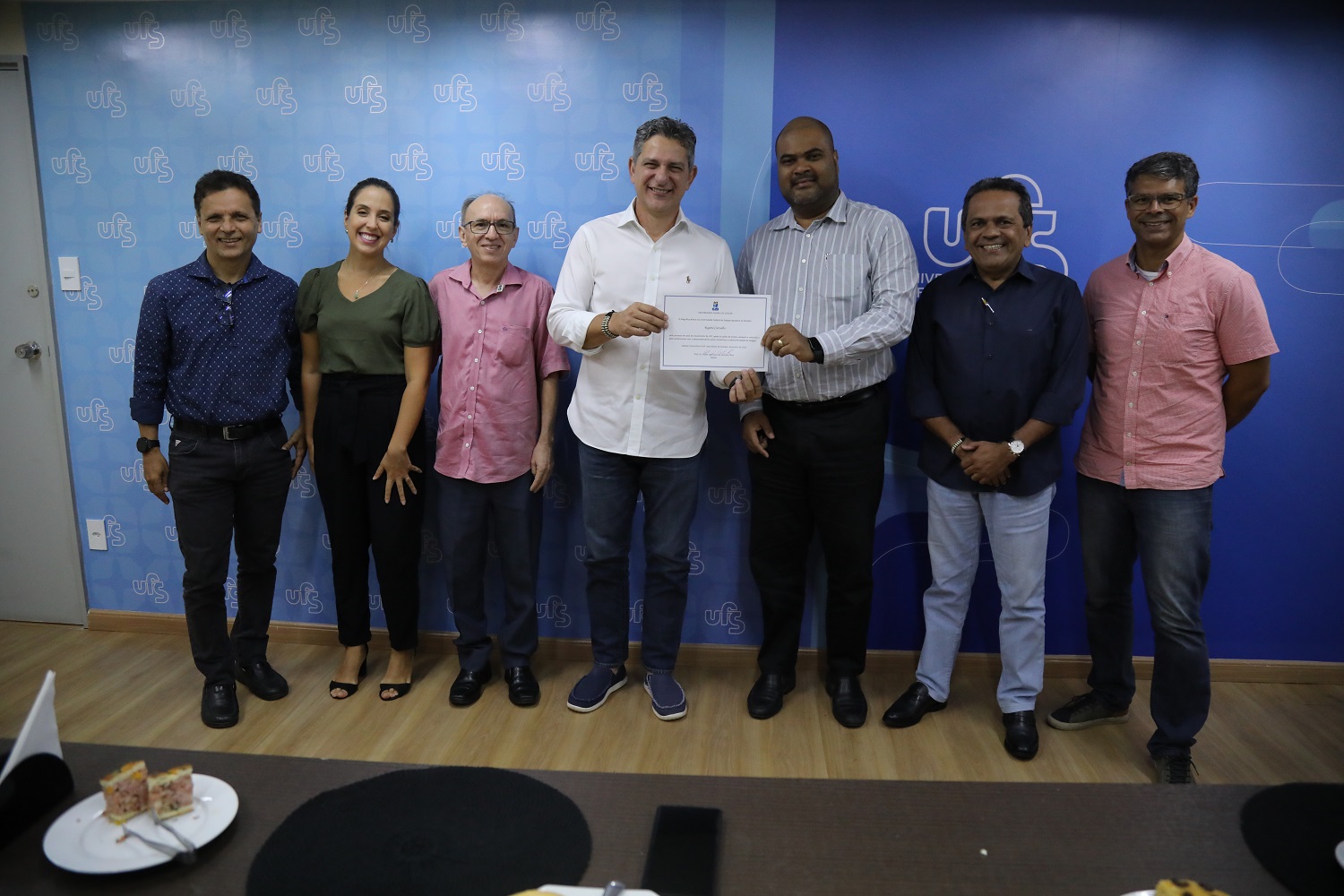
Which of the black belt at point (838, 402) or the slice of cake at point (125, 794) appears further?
the black belt at point (838, 402)

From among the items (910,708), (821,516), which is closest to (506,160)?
(821,516)

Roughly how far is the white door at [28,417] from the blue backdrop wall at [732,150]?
0.10 metres

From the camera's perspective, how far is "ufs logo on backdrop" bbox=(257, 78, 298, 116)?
3.03m

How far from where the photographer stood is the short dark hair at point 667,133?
249 centimetres

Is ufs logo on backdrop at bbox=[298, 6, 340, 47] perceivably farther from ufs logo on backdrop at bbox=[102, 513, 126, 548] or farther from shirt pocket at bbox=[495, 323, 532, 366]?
ufs logo on backdrop at bbox=[102, 513, 126, 548]

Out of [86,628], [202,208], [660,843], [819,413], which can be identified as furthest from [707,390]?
[86,628]

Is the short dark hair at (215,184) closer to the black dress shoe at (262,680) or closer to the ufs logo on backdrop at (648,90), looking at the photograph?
the ufs logo on backdrop at (648,90)

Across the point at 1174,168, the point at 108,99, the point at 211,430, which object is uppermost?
the point at 108,99

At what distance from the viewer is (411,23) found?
293 centimetres

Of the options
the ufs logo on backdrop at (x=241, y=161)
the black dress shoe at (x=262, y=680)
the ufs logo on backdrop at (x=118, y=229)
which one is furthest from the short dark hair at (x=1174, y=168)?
the ufs logo on backdrop at (x=118, y=229)

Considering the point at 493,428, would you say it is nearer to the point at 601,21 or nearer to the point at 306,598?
the point at 306,598

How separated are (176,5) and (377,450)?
5.80 feet

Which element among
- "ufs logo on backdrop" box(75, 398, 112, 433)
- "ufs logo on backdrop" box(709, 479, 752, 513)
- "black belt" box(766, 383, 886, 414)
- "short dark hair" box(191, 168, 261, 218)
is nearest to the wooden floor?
"ufs logo on backdrop" box(709, 479, 752, 513)

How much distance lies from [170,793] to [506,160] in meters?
2.44
